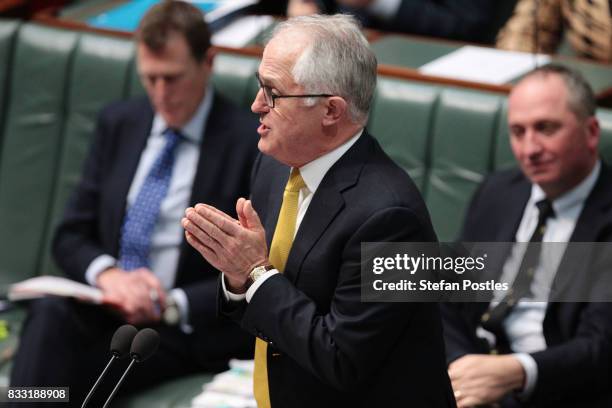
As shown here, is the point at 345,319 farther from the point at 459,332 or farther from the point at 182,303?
the point at 182,303

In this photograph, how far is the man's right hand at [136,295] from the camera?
2947 mm

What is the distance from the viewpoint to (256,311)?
1870mm

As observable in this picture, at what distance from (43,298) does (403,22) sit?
157 centimetres

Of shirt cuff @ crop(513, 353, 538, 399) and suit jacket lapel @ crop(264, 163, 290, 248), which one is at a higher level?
suit jacket lapel @ crop(264, 163, 290, 248)

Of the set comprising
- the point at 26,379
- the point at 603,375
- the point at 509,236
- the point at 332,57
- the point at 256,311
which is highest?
the point at 332,57

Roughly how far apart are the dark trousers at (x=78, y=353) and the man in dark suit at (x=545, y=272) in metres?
0.77

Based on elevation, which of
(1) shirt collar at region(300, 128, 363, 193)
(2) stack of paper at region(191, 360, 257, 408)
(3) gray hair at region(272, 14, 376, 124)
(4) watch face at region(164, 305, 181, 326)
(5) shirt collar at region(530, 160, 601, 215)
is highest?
(3) gray hair at region(272, 14, 376, 124)

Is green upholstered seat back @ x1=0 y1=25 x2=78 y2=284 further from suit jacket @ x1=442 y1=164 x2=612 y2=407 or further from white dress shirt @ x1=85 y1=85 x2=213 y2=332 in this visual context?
suit jacket @ x1=442 y1=164 x2=612 y2=407

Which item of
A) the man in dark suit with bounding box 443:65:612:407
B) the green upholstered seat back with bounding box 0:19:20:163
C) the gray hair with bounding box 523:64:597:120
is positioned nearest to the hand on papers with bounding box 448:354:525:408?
the man in dark suit with bounding box 443:65:612:407

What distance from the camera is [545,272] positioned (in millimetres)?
2732

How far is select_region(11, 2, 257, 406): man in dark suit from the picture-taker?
9.76ft

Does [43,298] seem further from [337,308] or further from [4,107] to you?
[337,308]

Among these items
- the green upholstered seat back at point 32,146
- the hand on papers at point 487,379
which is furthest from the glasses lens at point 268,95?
the green upholstered seat back at point 32,146

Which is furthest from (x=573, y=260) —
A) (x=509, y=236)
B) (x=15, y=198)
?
(x=15, y=198)
